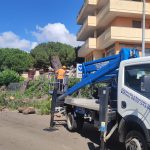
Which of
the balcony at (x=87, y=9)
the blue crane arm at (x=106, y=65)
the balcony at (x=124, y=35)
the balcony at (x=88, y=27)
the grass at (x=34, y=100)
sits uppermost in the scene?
the balcony at (x=87, y=9)

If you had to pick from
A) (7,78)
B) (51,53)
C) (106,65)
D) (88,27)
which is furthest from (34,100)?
(51,53)

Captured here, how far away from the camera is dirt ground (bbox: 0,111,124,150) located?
9555 millimetres

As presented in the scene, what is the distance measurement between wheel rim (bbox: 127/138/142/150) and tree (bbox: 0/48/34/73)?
59.4m

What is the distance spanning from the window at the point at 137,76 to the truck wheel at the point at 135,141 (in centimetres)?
87

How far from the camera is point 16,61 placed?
220 ft

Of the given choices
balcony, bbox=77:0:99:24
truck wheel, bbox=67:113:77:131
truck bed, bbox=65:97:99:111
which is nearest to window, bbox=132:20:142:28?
balcony, bbox=77:0:99:24

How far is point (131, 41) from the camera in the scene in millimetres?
35188

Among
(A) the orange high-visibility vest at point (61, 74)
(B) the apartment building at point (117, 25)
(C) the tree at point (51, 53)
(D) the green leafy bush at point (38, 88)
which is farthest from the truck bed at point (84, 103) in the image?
(C) the tree at point (51, 53)

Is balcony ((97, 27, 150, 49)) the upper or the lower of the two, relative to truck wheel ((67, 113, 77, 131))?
upper

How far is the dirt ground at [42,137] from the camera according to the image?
9.55m

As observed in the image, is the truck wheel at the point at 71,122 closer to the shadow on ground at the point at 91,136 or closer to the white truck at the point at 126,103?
the shadow on ground at the point at 91,136

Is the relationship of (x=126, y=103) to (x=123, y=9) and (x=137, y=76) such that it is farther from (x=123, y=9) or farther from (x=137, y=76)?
(x=123, y=9)

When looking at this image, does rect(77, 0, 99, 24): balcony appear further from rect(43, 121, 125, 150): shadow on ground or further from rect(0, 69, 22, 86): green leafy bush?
rect(43, 121, 125, 150): shadow on ground

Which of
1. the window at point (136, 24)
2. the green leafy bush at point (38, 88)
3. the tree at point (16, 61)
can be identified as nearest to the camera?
the green leafy bush at point (38, 88)
